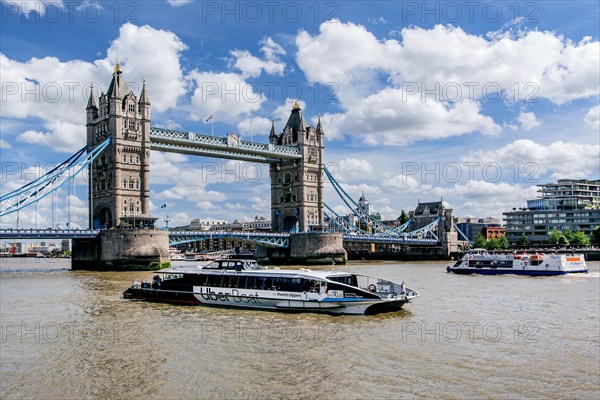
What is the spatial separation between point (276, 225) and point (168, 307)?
7133cm

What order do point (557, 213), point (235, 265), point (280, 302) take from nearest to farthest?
1. point (280, 302)
2. point (235, 265)
3. point (557, 213)

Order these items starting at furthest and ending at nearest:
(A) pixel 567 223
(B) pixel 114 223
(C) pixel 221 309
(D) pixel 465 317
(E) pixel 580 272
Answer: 1. (A) pixel 567 223
2. (B) pixel 114 223
3. (E) pixel 580 272
4. (C) pixel 221 309
5. (D) pixel 465 317

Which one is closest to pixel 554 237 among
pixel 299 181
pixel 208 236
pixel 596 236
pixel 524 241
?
pixel 524 241

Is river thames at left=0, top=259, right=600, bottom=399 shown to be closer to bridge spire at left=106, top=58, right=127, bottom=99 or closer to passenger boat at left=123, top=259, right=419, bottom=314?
passenger boat at left=123, top=259, right=419, bottom=314

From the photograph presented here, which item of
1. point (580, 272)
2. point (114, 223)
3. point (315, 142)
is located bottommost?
point (580, 272)

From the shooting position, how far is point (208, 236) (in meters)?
76.6

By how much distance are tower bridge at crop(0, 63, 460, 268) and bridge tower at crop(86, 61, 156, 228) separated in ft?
0.40

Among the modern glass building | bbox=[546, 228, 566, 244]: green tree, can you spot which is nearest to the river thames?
bbox=[546, 228, 566, 244]: green tree

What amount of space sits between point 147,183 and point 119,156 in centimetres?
485

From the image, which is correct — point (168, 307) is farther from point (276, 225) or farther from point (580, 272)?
point (276, 225)

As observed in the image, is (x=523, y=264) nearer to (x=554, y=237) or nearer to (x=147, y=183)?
(x=147, y=183)

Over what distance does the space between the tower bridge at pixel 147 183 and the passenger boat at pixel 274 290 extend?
32348 millimetres

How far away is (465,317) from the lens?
27172mm

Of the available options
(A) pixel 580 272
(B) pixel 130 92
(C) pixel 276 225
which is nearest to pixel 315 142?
(C) pixel 276 225
